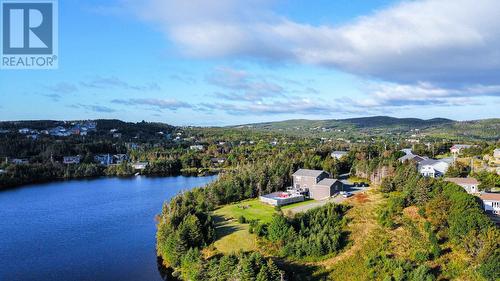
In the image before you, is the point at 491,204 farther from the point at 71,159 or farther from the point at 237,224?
the point at 71,159

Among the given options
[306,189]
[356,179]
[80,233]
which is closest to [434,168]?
[356,179]

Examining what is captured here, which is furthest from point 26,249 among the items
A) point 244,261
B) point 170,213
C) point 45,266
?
point 244,261

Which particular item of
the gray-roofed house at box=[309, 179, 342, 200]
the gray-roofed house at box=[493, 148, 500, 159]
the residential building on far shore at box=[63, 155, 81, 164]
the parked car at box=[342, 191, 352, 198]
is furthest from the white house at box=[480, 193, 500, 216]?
the residential building on far shore at box=[63, 155, 81, 164]

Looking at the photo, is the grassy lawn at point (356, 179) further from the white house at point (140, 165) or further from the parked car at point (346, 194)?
the white house at point (140, 165)

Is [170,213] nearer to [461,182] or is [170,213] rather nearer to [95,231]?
[95,231]

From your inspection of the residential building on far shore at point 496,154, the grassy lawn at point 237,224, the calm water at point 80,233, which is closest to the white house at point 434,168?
the residential building on far shore at point 496,154
